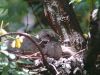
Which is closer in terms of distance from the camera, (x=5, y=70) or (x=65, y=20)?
(x=5, y=70)

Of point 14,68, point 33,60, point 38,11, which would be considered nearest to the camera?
point 14,68

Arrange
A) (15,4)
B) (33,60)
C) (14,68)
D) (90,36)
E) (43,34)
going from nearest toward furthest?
(90,36) < (14,68) < (33,60) < (43,34) < (15,4)

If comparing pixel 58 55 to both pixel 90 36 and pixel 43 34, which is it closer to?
pixel 43 34

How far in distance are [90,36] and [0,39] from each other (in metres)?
0.58

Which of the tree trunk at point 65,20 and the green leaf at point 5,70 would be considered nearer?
the green leaf at point 5,70

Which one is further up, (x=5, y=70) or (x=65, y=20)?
(x=65, y=20)

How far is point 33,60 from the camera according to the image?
2.65 m

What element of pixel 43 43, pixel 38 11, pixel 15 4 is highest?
pixel 15 4

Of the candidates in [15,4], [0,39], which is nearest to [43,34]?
[0,39]

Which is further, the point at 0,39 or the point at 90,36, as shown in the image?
Answer: the point at 0,39

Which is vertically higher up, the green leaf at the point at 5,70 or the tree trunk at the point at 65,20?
the tree trunk at the point at 65,20

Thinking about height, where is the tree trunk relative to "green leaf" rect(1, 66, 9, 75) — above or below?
above

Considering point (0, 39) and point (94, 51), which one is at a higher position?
point (0, 39)

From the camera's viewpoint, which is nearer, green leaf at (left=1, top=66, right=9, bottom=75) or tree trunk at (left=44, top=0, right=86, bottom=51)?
green leaf at (left=1, top=66, right=9, bottom=75)
